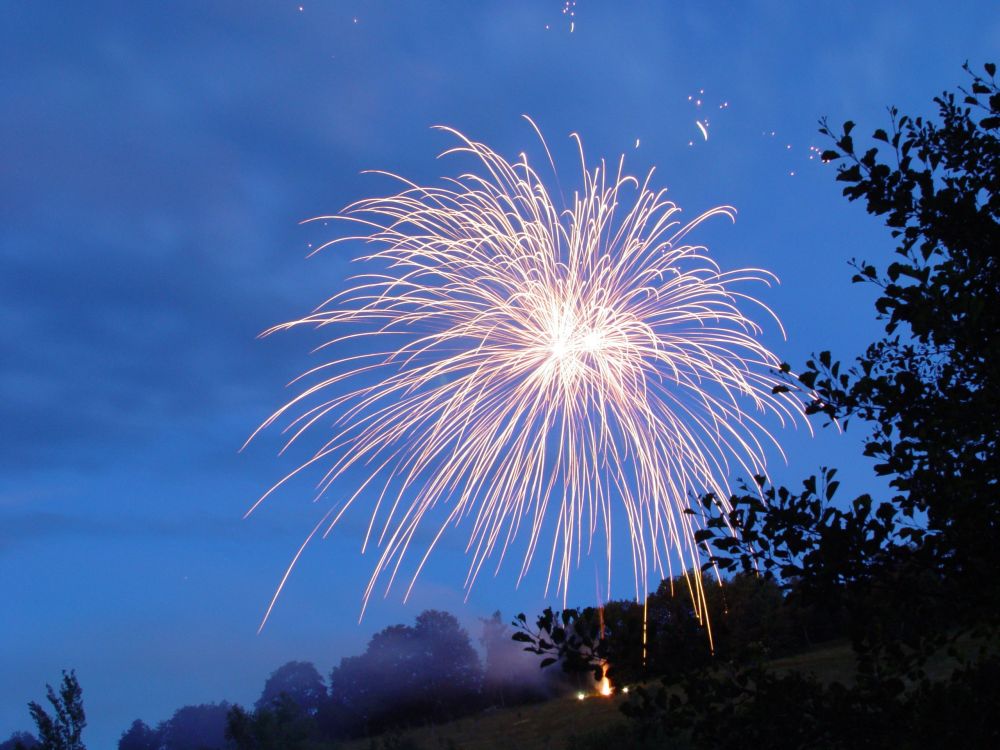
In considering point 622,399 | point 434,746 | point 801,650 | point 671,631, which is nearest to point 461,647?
point 434,746

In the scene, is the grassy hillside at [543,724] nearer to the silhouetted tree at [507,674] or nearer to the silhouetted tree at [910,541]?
the silhouetted tree at [507,674]

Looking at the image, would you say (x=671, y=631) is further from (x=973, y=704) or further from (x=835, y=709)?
(x=973, y=704)

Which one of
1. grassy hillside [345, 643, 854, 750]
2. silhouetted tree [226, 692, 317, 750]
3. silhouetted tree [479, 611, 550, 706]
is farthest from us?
silhouetted tree [479, 611, 550, 706]

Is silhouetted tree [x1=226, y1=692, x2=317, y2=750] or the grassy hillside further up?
silhouetted tree [x1=226, y1=692, x2=317, y2=750]

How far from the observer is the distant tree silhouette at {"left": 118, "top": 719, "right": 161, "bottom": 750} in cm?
5412

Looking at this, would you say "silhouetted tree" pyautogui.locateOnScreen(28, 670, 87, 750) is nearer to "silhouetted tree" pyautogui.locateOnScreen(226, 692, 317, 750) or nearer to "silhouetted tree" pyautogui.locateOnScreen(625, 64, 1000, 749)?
"silhouetted tree" pyautogui.locateOnScreen(226, 692, 317, 750)

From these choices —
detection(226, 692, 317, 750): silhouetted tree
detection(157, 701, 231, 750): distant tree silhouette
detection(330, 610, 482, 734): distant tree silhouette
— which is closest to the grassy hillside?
detection(226, 692, 317, 750): silhouetted tree

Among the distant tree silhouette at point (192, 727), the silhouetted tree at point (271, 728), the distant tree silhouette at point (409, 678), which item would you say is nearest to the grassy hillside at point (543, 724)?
the silhouetted tree at point (271, 728)

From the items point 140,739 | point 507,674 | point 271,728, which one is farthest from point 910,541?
point 140,739

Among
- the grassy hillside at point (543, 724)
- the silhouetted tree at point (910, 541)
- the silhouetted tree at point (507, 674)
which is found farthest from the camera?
the silhouetted tree at point (507, 674)

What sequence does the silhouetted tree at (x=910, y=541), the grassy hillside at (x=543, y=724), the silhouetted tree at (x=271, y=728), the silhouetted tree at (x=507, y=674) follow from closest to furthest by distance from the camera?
the silhouetted tree at (x=910, y=541) → the grassy hillside at (x=543, y=724) → the silhouetted tree at (x=271, y=728) → the silhouetted tree at (x=507, y=674)

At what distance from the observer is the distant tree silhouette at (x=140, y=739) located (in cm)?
5412

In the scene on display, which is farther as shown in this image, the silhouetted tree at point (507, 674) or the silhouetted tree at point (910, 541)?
the silhouetted tree at point (507, 674)

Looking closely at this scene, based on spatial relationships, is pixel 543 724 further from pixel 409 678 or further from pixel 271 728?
pixel 409 678
